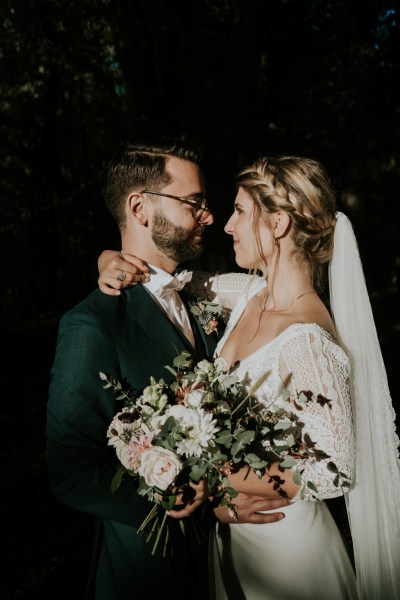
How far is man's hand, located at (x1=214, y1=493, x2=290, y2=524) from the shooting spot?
2.28m

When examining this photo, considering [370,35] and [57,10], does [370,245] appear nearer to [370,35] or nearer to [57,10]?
[370,35]

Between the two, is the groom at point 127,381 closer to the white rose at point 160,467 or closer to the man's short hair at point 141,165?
the man's short hair at point 141,165

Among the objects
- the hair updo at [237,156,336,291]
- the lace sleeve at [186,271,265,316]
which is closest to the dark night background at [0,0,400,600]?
the lace sleeve at [186,271,265,316]

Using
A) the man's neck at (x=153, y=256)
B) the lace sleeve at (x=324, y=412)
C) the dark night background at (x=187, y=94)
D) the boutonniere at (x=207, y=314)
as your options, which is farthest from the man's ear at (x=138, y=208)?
the dark night background at (x=187, y=94)

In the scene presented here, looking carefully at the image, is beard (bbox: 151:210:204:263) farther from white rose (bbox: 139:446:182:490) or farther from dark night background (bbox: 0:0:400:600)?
dark night background (bbox: 0:0:400:600)

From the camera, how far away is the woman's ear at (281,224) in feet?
8.80

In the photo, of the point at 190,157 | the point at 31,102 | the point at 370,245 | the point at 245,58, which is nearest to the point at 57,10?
the point at 245,58

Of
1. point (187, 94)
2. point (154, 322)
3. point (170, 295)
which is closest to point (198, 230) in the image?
point (170, 295)

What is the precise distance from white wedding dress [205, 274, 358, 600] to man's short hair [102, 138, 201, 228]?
1066mm

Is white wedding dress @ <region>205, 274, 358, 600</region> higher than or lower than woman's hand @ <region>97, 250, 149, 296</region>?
lower

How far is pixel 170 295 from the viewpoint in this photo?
2.84 meters

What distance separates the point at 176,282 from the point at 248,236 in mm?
445

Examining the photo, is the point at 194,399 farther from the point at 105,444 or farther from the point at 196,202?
the point at 196,202

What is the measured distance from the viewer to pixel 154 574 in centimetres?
229
